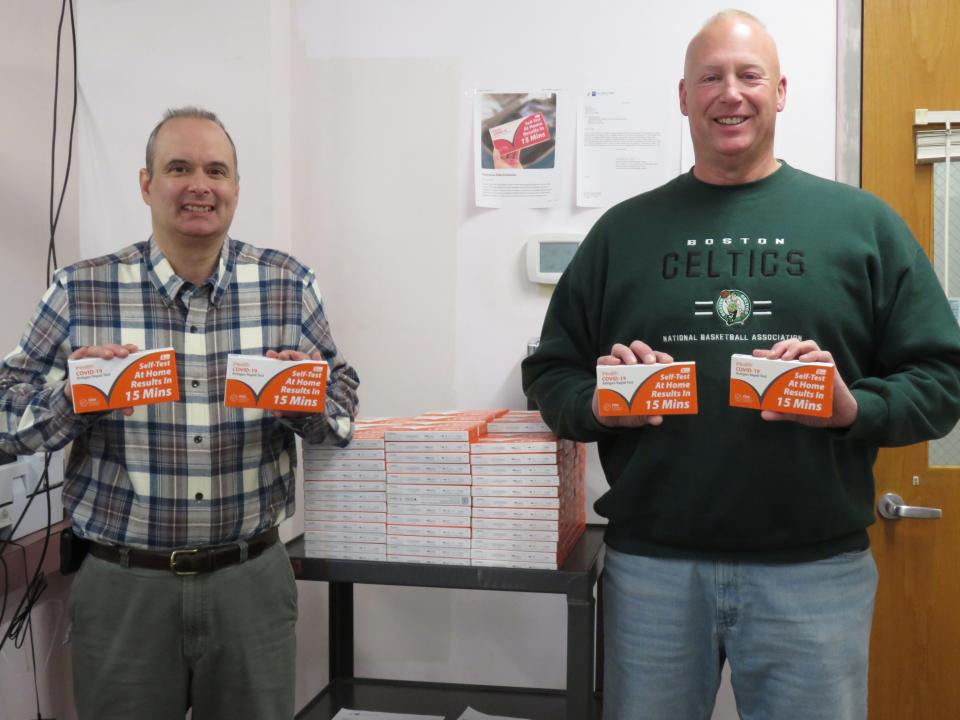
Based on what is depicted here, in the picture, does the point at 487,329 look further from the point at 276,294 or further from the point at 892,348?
the point at 892,348

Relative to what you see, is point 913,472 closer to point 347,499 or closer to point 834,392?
point 834,392

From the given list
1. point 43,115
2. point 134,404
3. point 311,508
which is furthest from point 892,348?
point 43,115

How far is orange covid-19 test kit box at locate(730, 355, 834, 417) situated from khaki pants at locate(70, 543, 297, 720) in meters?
1.03

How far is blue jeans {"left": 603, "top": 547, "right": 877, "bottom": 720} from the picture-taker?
153 cm

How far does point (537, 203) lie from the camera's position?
2.53 meters

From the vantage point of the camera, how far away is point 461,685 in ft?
8.13

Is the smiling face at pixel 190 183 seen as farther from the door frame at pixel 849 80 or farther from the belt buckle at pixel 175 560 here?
the door frame at pixel 849 80

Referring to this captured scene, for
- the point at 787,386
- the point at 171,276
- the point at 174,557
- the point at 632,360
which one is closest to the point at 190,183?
the point at 171,276

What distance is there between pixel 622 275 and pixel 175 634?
1.12 metres

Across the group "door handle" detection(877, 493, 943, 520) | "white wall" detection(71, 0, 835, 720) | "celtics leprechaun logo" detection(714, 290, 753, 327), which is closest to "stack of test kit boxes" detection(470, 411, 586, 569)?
"celtics leprechaun logo" detection(714, 290, 753, 327)

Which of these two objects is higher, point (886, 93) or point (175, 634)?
point (886, 93)

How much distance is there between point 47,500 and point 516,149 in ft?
5.17

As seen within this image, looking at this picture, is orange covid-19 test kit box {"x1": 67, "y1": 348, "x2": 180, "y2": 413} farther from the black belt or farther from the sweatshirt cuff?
the sweatshirt cuff

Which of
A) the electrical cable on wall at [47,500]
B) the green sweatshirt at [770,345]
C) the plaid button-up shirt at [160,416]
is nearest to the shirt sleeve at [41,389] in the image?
the plaid button-up shirt at [160,416]
